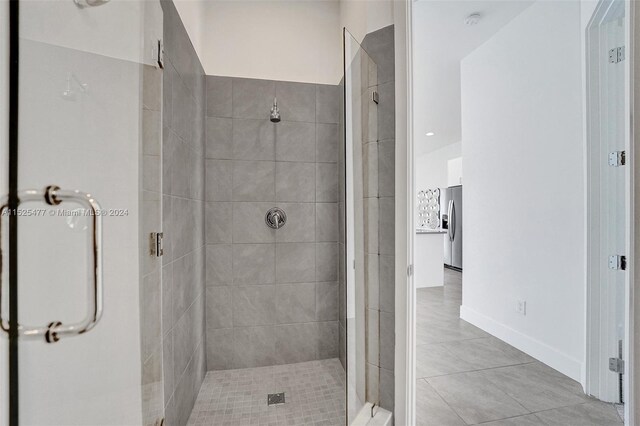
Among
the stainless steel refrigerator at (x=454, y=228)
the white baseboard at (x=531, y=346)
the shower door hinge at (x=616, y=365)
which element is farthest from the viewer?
A: the stainless steel refrigerator at (x=454, y=228)

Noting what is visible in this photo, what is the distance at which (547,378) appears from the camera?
205cm

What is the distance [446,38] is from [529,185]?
1.66m

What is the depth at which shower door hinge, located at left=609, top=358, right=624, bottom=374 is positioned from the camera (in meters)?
1.75

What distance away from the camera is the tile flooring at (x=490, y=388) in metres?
1.64

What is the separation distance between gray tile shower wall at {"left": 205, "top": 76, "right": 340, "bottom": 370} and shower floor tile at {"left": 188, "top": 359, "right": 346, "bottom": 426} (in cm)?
11

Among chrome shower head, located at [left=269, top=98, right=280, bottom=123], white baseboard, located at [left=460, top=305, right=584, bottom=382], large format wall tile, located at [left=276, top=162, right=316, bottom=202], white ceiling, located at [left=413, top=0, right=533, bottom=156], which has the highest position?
white ceiling, located at [left=413, top=0, right=533, bottom=156]

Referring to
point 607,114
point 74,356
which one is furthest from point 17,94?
point 607,114

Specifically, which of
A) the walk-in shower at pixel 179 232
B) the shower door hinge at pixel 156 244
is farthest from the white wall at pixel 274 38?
the shower door hinge at pixel 156 244

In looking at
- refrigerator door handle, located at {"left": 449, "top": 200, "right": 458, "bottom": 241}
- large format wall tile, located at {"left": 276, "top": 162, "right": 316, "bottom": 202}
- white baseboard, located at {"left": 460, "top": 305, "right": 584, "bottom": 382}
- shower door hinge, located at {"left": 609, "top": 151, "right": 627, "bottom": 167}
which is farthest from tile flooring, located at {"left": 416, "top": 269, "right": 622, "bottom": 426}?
refrigerator door handle, located at {"left": 449, "top": 200, "right": 458, "bottom": 241}

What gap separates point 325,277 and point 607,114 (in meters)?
2.12

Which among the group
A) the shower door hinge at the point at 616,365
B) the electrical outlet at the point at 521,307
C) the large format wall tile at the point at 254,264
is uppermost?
the large format wall tile at the point at 254,264

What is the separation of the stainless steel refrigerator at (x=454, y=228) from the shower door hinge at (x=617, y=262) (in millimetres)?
4253

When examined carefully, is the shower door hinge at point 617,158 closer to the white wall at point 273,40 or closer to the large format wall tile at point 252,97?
the white wall at point 273,40

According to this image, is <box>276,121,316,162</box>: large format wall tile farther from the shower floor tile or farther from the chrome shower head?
the shower floor tile
